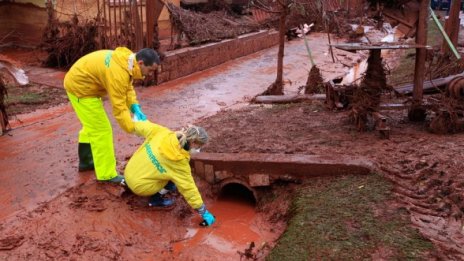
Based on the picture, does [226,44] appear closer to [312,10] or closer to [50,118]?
[312,10]

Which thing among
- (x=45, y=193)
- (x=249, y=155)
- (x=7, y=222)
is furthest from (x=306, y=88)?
(x=7, y=222)

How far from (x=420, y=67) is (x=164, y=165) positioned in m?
3.65

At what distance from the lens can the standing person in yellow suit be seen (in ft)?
15.4

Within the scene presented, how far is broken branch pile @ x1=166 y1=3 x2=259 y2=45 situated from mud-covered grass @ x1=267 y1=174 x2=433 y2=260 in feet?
26.0

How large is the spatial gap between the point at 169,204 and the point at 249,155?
106cm

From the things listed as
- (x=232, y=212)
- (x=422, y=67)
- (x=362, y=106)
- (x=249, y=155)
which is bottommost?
(x=232, y=212)

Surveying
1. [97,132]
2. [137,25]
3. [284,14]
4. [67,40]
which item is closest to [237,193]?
[97,132]

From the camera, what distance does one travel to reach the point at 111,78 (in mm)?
4688

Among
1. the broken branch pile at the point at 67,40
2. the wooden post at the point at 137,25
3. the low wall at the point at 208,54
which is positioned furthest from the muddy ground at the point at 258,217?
the broken branch pile at the point at 67,40

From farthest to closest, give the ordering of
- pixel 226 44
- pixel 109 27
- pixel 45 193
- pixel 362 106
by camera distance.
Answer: pixel 226 44 → pixel 109 27 → pixel 362 106 → pixel 45 193

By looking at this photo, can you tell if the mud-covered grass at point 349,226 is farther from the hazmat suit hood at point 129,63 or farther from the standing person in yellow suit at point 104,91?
the hazmat suit hood at point 129,63

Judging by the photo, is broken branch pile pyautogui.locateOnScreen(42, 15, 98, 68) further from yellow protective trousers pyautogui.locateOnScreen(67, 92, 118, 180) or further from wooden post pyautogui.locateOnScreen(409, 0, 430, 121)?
wooden post pyautogui.locateOnScreen(409, 0, 430, 121)

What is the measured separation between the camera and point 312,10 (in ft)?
53.1

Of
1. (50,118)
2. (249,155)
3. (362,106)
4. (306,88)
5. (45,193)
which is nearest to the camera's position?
(45,193)
